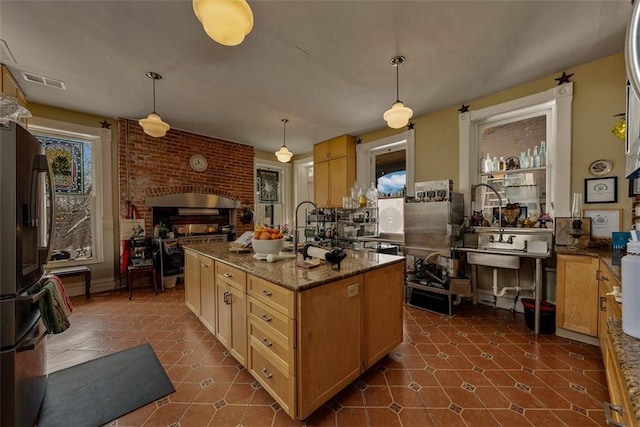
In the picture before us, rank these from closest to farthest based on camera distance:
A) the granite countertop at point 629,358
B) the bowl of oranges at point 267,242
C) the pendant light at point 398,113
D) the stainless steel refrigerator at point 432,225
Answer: the granite countertop at point 629,358 → the bowl of oranges at point 267,242 → the pendant light at point 398,113 → the stainless steel refrigerator at point 432,225

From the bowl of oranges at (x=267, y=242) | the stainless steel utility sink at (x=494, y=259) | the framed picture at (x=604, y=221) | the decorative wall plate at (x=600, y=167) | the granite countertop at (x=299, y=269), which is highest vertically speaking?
the decorative wall plate at (x=600, y=167)

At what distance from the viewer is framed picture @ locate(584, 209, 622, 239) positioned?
100 inches

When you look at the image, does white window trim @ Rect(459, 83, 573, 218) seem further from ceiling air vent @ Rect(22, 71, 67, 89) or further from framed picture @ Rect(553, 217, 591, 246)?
ceiling air vent @ Rect(22, 71, 67, 89)

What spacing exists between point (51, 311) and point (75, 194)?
3.56 meters

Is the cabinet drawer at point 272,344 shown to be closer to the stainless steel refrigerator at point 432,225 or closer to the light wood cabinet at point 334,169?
the stainless steel refrigerator at point 432,225

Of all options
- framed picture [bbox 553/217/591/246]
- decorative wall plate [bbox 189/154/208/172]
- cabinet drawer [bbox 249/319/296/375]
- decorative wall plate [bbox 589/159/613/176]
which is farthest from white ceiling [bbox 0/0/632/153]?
cabinet drawer [bbox 249/319/296/375]

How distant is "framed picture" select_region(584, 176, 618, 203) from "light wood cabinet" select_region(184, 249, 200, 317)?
14.1 ft

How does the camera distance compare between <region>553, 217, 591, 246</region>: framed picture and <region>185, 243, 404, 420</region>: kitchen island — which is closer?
<region>185, 243, 404, 420</region>: kitchen island

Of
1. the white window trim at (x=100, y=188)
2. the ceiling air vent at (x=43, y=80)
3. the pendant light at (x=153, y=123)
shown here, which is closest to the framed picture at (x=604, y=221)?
the pendant light at (x=153, y=123)

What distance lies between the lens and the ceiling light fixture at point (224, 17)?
1338 mm

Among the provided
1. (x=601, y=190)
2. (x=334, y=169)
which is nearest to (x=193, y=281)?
(x=334, y=169)

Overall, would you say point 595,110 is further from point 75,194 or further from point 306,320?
point 75,194

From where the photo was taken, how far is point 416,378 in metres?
1.92

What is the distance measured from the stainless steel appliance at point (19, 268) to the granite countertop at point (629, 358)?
226 centimetres
